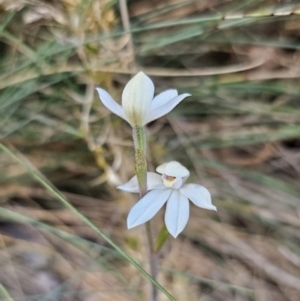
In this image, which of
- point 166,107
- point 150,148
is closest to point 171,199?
point 166,107

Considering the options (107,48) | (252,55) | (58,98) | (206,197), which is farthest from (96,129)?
(206,197)

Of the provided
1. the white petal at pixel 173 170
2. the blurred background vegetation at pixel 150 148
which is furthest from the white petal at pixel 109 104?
the blurred background vegetation at pixel 150 148

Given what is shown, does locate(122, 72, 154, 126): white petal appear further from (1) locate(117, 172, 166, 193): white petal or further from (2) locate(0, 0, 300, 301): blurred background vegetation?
(2) locate(0, 0, 300, 301): blurred background vegetation

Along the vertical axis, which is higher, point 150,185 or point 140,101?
point 140,101

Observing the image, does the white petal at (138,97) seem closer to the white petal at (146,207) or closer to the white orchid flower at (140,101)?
the white orchid flower at (140,101)

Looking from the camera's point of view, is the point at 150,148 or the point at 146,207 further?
the point at 150,148

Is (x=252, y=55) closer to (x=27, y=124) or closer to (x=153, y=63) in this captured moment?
(x=153, y=63)

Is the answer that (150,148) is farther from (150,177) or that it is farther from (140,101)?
(140,101)
